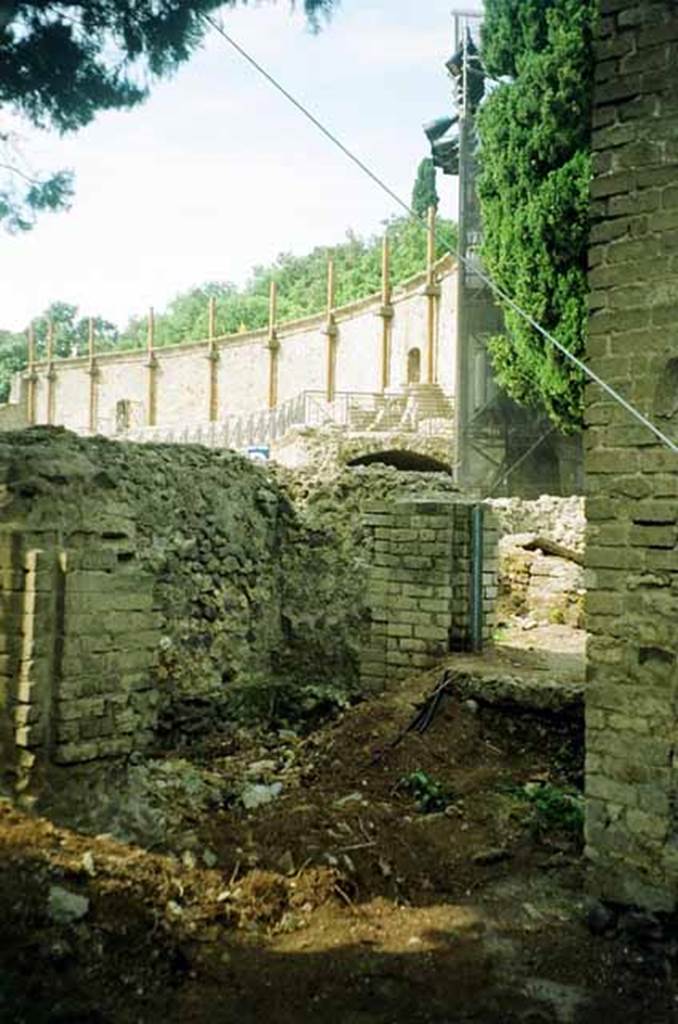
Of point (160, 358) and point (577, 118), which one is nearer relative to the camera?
point (577, 118)

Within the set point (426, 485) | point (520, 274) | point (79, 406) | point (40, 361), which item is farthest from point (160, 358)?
point (426, 485)

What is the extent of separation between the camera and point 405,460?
24531mm

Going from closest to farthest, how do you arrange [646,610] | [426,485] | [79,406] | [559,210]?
[646,610]
[426,485]
[559,210]
[79,406]

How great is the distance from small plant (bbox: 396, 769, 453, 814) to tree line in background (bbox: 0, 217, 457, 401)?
36.9 meters

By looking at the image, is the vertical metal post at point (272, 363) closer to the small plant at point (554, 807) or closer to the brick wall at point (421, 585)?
the brick wall at point (421, 585)

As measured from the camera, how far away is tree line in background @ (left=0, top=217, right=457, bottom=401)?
4678 cm

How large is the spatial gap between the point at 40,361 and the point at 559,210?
1881 inches

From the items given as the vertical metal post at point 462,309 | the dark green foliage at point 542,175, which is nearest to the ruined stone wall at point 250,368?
Answer: the vertical metal post at point 462,309

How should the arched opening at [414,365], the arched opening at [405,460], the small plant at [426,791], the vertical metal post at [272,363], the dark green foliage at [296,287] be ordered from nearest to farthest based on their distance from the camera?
1. the small plant at [426,791]
2. the arched opening at [405,460]
3. the arched opening at [414,365]
4. the vertical metal post at [272,363]
5. the dark green foliage at [296,287]

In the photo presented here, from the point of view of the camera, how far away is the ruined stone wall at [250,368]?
3475cm

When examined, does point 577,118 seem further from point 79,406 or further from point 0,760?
point 79,406

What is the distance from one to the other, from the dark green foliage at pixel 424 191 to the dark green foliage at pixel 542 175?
2408 cm

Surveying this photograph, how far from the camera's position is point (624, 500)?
4.66 m

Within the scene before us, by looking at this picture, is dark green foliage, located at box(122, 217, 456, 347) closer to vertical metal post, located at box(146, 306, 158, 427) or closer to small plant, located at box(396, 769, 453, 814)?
vertical metal post, located at box(146, 306, 158, 427)
